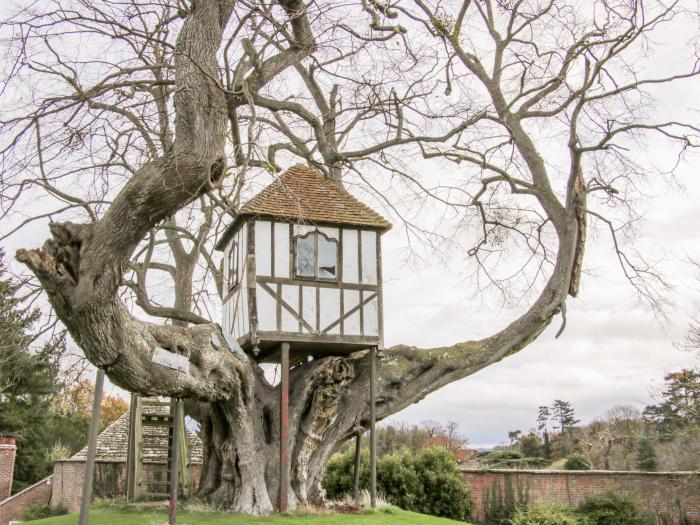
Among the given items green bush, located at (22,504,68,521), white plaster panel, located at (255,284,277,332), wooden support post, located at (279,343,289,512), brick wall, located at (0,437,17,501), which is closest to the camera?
wooden support post, located at (279,343,289,512)

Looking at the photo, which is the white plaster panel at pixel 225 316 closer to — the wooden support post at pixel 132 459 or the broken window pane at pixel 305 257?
the wooden support post at pixel 132 459

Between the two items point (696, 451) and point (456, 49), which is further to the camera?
point (696, 451)

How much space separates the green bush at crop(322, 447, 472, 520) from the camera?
811 inches

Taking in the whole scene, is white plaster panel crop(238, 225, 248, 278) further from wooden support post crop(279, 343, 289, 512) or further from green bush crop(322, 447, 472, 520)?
green bush crop(322, 447, 472, 520)

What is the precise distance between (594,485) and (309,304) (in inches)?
552

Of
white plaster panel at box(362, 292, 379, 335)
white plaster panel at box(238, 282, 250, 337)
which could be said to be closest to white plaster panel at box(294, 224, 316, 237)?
white plaster panel at box(238, 282, 250, 337)

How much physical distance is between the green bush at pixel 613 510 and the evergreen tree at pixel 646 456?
8.74m

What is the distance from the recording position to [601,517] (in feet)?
71.1

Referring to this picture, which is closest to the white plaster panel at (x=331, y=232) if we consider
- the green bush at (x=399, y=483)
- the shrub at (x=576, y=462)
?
the green bush at (x=399, y=483)

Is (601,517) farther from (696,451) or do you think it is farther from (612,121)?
(612,121)

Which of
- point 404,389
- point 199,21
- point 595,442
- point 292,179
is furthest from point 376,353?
point 595,442

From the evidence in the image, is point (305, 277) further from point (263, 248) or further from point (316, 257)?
point (263, 248)

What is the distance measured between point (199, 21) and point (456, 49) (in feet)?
25.8

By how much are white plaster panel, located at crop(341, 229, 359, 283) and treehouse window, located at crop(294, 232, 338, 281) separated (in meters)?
0.19
